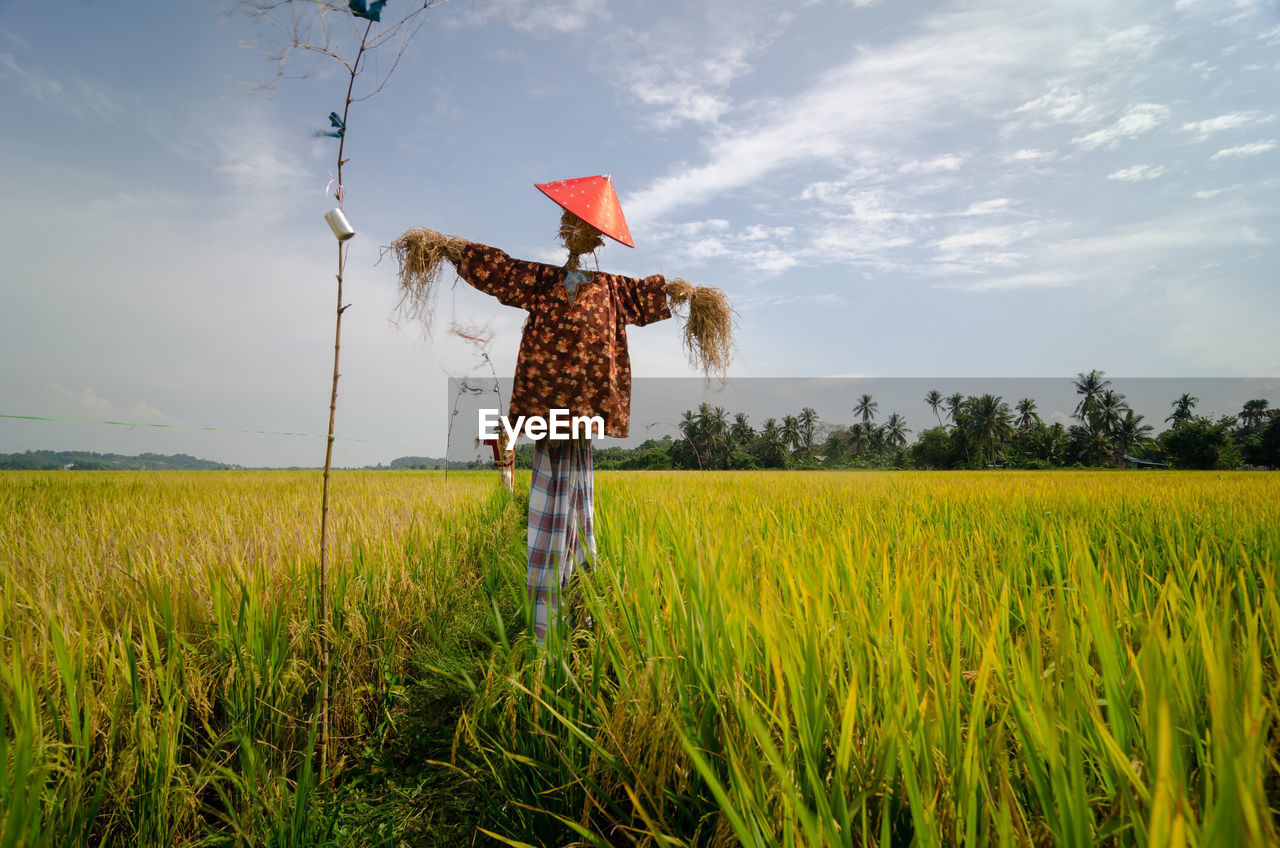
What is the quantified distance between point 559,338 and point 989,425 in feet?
225

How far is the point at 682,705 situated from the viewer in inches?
43.4

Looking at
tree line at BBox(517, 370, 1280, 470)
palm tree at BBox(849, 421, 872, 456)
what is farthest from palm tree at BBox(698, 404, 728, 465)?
palm tree at BBox(849, 421, 872, 456)

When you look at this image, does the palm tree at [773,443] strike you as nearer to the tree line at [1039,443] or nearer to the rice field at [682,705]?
the tree line at [1039,443]

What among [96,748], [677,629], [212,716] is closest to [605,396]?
[677,629]

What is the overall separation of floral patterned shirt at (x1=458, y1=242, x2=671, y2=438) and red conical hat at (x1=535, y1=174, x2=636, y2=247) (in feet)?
0.75

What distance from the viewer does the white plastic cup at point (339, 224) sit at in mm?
1324

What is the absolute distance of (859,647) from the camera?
1.11 m

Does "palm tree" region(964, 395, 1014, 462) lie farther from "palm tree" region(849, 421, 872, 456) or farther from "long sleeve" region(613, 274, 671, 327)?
"long sleeve" region(613, 274, 671, 327)

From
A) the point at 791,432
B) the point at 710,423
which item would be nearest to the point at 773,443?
the point at 791,432

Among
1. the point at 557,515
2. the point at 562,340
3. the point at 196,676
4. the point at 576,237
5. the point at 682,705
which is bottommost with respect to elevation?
the point at 196,676

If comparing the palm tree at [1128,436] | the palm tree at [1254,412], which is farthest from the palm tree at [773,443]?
the palm tree at [1254,412]

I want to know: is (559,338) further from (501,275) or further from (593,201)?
(593,201)

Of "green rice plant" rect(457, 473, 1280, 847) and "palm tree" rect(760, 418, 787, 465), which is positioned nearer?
"green rice plant" rect(457, 473, 1280, 847)

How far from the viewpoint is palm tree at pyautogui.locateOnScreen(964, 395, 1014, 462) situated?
57.7 metres
